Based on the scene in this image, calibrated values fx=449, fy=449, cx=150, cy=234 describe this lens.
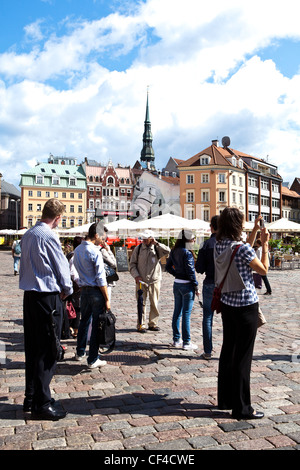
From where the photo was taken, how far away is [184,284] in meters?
6.68

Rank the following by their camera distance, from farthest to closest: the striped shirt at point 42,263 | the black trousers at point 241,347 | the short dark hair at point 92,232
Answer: the short dark hair at point 92,232 < the striped shirt at point 42,263 < the black trousers at point 241,347

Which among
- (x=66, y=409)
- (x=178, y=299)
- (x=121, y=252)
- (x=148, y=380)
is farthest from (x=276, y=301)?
(x=121, y=252)

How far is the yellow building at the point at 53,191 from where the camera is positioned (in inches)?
2985

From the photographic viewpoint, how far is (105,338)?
5297 mm

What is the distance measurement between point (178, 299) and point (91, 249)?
6.19 ft

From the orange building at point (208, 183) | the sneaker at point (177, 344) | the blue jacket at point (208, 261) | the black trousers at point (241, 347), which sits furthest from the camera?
the orange building at point (208, 183)

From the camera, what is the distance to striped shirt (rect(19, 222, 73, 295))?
4.05 m

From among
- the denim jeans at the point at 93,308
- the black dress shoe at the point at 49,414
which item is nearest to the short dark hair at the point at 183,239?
the denim jeans at the point at 93,308

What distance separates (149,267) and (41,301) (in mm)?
4160

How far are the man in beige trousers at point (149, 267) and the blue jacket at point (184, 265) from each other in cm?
117

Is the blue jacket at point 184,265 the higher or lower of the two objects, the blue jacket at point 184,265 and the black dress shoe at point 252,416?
the higher

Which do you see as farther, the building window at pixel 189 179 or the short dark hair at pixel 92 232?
the building window at pixel 189 179

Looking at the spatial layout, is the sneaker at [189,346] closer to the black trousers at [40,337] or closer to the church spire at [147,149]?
the black trousers at [40,337]
